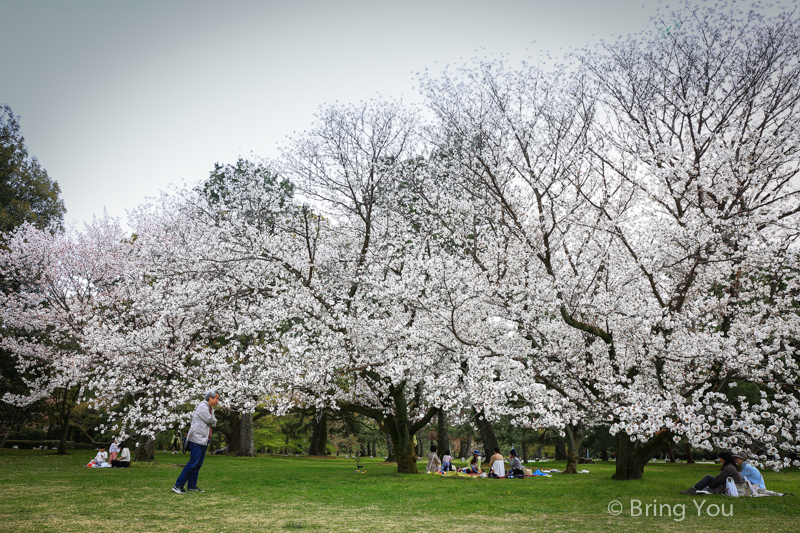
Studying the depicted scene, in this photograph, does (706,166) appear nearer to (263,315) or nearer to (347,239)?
(347,239)

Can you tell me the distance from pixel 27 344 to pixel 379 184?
17.3 m

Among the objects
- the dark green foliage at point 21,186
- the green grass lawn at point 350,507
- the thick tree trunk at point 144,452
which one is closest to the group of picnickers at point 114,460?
the thick tree trunk at point 144,452

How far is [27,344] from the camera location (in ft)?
67.3

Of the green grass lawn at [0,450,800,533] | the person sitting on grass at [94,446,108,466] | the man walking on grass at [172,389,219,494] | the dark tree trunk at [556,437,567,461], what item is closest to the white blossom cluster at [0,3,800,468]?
the green grass lawn at [0,450,800,533]

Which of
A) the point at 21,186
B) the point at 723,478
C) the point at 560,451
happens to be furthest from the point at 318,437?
the point at 723,478

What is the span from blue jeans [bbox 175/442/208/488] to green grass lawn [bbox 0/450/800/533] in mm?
299

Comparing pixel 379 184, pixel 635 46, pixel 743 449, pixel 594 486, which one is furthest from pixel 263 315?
pixel 635 46

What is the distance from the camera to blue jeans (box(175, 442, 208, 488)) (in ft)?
25.9

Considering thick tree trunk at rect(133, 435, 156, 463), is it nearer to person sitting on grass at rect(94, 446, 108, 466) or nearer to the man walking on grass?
person sitting on grass at rect(94, 446, 108, 466)

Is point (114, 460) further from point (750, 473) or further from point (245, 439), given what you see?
point (750, 473)

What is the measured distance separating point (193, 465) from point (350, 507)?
2.81 metres

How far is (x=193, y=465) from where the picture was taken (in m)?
8.19

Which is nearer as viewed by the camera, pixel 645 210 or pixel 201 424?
pixel 201 424

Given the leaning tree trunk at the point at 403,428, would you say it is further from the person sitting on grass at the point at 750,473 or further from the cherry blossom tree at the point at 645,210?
the person sitting on grass at the point at 750,473
